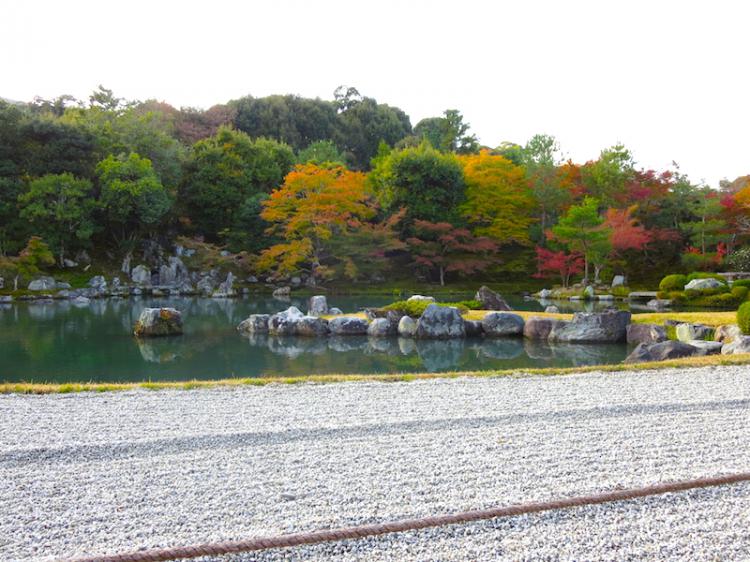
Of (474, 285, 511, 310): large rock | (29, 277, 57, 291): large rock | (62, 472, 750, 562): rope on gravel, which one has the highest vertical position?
(29, 277, 57, 291): large rock

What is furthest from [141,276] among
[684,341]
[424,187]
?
[684,341]

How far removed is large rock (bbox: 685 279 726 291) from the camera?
60.7ft

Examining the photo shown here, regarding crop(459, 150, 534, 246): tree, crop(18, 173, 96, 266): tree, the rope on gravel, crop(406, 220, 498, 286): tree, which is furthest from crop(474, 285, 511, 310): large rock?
crop(18, 173, 96, 266): tree

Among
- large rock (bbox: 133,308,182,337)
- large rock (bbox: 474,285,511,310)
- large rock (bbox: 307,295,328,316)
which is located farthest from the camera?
large rock (bbox: 474,285,511,310)

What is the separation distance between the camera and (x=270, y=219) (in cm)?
2439

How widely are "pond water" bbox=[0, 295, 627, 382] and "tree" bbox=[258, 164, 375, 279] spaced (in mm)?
9738

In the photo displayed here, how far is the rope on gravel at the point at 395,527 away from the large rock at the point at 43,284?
21.4 meters

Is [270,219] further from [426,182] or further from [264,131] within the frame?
[264,131]

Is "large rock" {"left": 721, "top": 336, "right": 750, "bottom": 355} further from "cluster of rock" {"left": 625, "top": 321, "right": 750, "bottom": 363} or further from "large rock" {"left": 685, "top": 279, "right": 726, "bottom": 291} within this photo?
"large rock" {"left": 685, "top": 279, "right": 726, "bottom": 291}

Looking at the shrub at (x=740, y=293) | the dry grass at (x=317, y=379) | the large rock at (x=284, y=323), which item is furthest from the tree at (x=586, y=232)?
the dry grass at (x=317, y=379)

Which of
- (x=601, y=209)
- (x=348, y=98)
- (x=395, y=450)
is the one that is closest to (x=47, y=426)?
(x=395, y=450)

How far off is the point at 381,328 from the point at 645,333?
4.89 m

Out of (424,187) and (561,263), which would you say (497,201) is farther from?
(561,263)

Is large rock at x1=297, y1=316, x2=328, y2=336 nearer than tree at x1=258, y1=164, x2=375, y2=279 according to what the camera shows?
Yes
